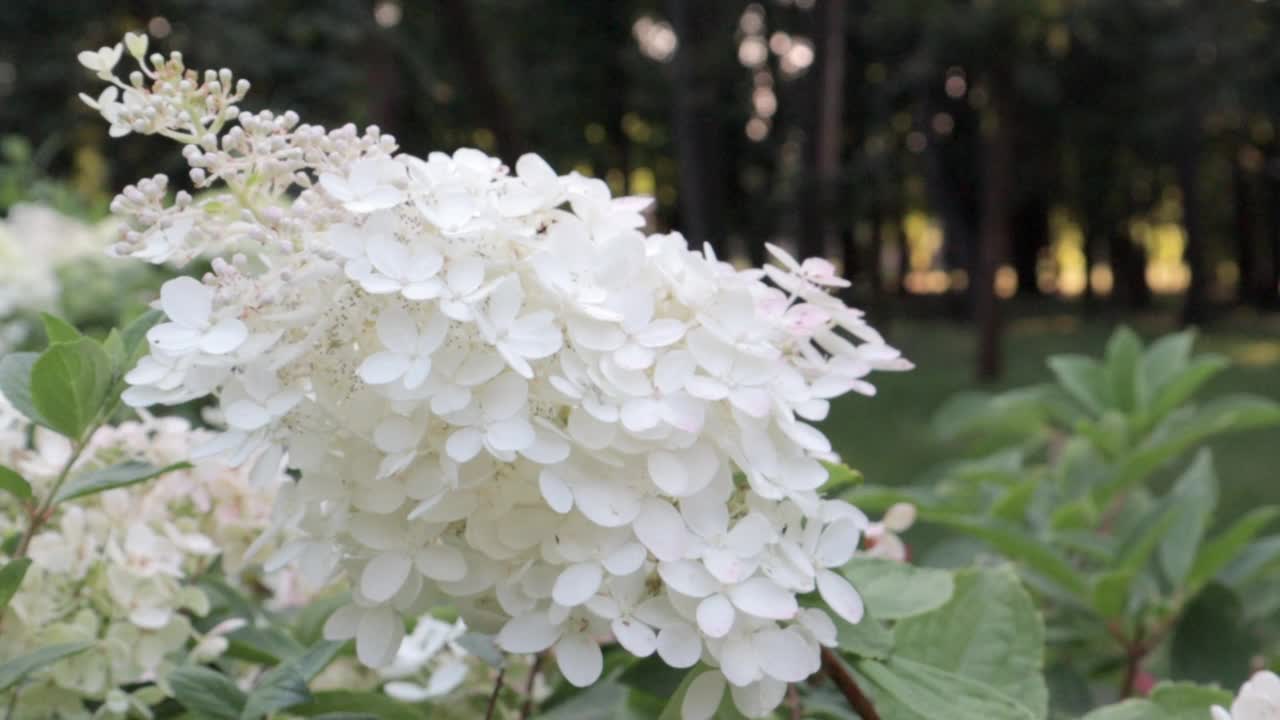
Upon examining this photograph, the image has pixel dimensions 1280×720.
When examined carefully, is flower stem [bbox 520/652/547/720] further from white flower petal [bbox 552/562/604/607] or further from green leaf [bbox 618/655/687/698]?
white flower petal [bbox 552/562/604/607]

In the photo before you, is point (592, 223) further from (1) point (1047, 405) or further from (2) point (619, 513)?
(1) point (1047, 405)

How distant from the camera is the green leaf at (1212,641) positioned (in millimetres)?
1398

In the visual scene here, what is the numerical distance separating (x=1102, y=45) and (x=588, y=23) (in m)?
9.03

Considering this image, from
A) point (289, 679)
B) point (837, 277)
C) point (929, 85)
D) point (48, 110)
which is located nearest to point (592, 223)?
point (837, 277)

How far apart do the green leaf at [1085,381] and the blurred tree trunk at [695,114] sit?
472 inches

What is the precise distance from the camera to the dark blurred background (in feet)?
27.6

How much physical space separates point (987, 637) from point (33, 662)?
0.76m

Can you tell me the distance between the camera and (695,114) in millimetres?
14414

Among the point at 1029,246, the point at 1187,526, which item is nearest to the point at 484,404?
the point at 1187,526

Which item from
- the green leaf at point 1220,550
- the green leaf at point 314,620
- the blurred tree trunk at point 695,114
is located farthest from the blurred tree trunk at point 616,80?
the green leaf at point 314,620

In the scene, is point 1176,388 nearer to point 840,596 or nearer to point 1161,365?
point 1161,365

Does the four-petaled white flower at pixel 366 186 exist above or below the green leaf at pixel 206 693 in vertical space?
above

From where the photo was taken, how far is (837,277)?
0.91 m

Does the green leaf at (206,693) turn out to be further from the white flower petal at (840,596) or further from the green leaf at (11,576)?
the white flower petal at (840,596)
